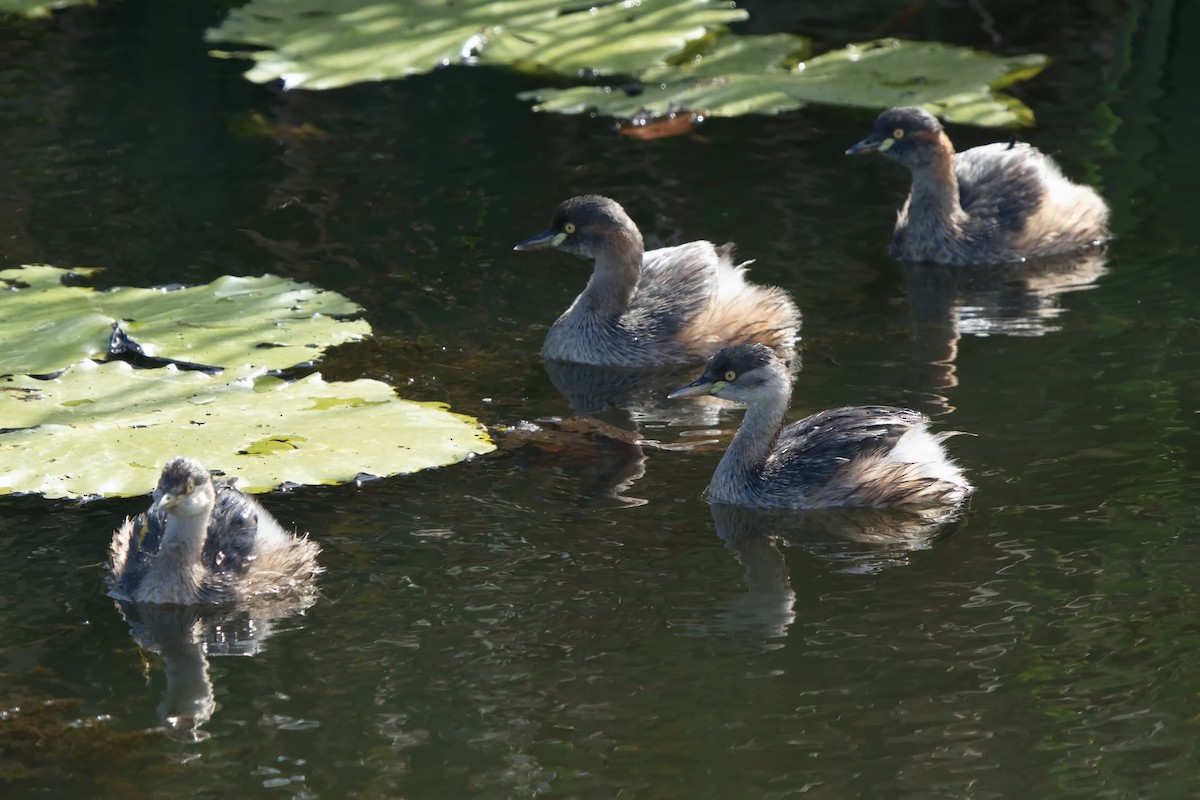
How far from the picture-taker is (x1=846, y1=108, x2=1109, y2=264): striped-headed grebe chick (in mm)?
9648

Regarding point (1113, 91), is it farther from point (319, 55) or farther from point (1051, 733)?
point (1051, 733)

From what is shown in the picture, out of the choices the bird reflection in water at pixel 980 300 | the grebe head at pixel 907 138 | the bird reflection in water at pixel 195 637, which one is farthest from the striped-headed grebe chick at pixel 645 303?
the bird reflection in water at pixel 195 637

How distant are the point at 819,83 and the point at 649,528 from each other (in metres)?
5.73

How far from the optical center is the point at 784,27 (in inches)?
518

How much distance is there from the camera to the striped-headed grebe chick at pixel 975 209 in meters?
9.65

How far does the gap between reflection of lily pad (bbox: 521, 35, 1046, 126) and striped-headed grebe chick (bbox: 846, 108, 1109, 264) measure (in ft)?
3.41

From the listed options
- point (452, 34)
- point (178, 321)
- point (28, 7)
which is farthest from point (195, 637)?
point (28, 7)

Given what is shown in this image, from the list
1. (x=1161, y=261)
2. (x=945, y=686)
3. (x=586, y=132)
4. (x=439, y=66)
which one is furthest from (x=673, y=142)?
(x=945, y=686)

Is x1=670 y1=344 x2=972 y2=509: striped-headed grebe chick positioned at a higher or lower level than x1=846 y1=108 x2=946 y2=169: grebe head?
lower

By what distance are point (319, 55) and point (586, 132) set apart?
6.27 ft

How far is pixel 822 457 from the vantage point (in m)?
6.82

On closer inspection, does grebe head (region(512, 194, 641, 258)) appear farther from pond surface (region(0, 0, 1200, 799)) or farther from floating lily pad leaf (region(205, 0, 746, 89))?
floating lily pad leaf (region(205, 0, 746, 89))

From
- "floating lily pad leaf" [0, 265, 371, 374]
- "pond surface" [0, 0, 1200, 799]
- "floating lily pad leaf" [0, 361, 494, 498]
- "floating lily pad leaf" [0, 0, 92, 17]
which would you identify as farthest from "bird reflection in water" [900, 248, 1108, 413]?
"floating lily pad leaf" [0, 0, 92, 17]

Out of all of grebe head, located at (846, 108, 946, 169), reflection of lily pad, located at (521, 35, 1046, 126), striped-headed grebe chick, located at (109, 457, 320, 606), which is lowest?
striped-headed grebe chick, located at (109, 457, 320, 606)
